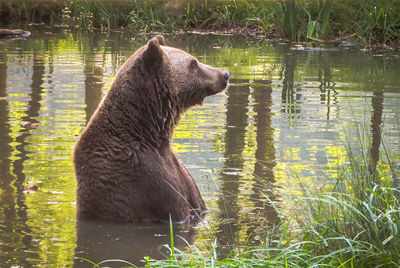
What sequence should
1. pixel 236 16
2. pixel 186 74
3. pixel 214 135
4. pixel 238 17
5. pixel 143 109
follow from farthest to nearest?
pixel 236 16 < pixel 238 17 < pixel 214 135 < pixel 186 74 < pixel 143 109

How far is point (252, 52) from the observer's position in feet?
68.3

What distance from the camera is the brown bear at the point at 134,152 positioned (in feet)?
20.4

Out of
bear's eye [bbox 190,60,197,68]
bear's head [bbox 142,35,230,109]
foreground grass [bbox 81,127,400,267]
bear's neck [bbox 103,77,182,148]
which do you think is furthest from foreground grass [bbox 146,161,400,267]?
bear's eye [bbox 190,60,197,68]

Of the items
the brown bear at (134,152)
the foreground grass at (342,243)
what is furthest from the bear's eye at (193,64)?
the foreground grass at (342,243)

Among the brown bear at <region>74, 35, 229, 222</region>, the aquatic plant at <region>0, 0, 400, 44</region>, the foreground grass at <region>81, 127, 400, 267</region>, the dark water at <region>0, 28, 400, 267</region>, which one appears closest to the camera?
the foreground grass at <region>81, 127, 400, 267</region>

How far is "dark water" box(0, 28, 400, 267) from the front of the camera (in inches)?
239

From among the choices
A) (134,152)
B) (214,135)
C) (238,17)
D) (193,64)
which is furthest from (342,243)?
(238,17)

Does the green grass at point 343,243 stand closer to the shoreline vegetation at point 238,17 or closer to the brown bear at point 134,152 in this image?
the brown bear at point 134,152

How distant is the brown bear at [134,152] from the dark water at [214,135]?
0.21 m

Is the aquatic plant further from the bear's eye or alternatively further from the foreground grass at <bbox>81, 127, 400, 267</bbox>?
the foreground grass at <bbox>81, 127, 400, 267</bbox>

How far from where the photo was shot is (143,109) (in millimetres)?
6418

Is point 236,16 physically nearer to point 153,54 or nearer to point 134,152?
point 153,54

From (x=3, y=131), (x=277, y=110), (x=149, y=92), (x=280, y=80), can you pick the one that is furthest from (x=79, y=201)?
(x=280, y=80)

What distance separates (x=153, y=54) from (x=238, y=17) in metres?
21.7
